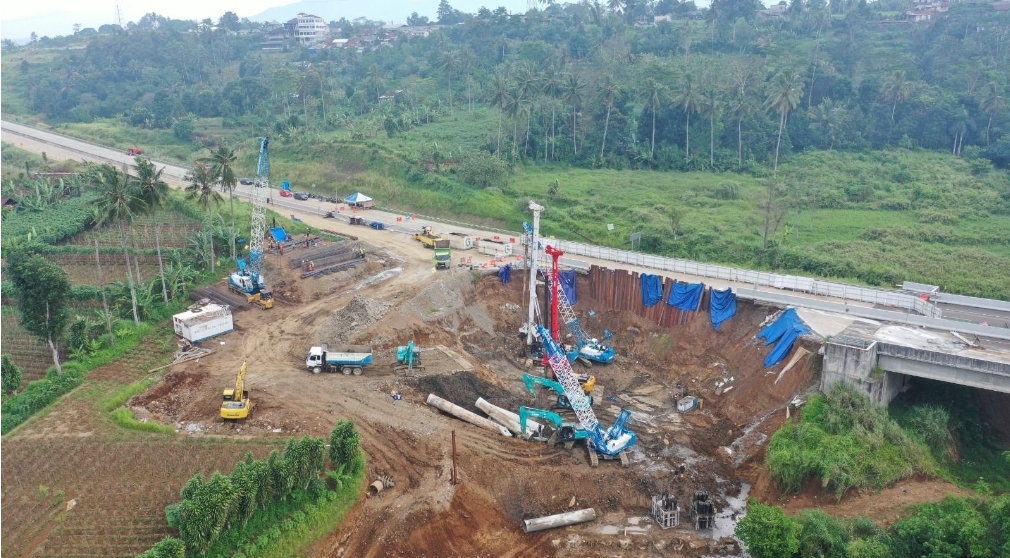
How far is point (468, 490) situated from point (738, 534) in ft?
47.9

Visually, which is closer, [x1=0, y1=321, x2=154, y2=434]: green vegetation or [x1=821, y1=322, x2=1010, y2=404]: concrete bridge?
[x1=821, y1=322, x2=1010, y2=404]: concrete bridge

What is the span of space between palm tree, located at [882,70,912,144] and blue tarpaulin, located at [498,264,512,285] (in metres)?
70.3

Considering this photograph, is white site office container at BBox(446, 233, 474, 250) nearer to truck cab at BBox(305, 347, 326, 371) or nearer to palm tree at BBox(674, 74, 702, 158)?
truck cab at BBox(305, 347, 326, 371)

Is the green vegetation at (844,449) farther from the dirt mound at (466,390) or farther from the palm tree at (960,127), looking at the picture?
the palm tree at (960,127)

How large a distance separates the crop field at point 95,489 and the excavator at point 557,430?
15351 mm

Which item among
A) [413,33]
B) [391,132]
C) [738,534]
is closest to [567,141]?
[391,132]

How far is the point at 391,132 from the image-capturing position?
115312 mm

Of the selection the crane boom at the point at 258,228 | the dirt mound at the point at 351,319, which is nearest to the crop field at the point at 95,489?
the dirt mound at the point at 351,319

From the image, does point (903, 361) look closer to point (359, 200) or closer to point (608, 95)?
point (359, 200)

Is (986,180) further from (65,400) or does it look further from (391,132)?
(65,400)

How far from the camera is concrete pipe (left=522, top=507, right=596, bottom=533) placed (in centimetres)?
4231

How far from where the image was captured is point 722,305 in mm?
60406

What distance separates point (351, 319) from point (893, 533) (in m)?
39.0

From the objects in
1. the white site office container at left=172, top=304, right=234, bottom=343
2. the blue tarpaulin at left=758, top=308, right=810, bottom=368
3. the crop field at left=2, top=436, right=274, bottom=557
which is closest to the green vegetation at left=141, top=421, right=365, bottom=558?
the crop field at left=2, top=436, right=274, bottom=557
